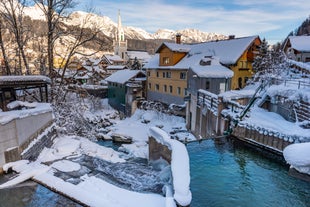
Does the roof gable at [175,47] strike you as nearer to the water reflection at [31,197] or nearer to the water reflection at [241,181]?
the water reflection at [241,181]

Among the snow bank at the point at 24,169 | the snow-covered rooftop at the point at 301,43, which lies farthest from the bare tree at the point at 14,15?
the snow-covered rooftop at the point at 301,43

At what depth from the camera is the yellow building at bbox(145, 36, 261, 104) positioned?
76.2 ft

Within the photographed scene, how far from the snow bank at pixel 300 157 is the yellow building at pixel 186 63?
17.0 metres

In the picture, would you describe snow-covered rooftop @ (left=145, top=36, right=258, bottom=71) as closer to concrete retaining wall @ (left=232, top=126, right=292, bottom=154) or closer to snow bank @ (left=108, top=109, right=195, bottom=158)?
snow bank @ (left=108, top=109, right=195, bottom=158)

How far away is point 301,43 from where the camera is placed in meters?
28.4

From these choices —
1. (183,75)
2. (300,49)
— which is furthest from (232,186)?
(300,49)

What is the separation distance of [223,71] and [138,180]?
1617cm

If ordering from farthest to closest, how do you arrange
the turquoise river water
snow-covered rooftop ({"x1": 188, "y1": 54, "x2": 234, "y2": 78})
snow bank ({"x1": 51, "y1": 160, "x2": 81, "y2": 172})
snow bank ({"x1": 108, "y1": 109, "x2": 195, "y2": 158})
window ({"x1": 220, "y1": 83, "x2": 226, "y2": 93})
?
window ({"x1": 220, "y1": 83, "x2": 226, "y2": 93}) < snow bank ({"x1": 108, "y1": 109, "x2": 195, "y2": 158}) < snow-covered rooftop ({"x1": 188, "y1": 54, "x2": 234, "y2": 78}) < snow bank ({"x1": 51, "y1": 160, "x2": 81, "y2": 172}) < the turquoise river water

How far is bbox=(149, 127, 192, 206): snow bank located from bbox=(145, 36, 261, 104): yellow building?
14268 mm

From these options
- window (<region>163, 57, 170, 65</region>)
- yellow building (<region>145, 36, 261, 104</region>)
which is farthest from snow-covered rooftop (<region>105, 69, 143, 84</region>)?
window (<region>163, 57, 170, 65</region>)

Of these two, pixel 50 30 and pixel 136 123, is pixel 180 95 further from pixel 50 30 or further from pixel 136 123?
pixel 50 30

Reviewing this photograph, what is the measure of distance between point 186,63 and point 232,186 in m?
18.4

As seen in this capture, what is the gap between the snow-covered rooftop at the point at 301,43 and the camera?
89.1 feet

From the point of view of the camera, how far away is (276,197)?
25.1 ft
